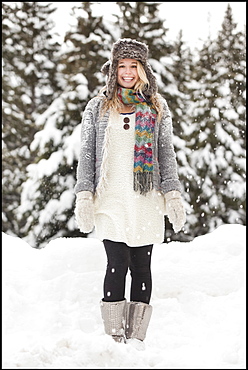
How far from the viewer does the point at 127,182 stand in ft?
10.1

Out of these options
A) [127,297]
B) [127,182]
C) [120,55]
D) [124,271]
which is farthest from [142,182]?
[127,297]

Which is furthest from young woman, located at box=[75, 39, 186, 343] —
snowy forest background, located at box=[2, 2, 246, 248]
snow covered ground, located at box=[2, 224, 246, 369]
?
snowy forest background, located at box=[2, 2, 246, 248]

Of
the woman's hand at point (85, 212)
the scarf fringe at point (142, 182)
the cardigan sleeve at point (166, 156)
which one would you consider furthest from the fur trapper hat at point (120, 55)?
the woman's hand at point (85, 212)

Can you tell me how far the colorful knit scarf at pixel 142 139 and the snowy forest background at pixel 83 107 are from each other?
5912 mm

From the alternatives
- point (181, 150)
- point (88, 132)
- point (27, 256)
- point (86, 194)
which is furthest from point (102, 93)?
point (181, 150)

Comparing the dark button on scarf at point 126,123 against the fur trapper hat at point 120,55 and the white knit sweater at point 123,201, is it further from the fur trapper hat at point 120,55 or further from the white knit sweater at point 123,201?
the fur trapper hat at point 120,55

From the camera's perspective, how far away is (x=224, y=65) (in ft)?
45.7

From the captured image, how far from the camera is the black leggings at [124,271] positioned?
117 inches

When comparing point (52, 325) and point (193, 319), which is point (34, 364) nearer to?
point (52, 325)

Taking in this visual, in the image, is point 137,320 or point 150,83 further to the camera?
point 150,83

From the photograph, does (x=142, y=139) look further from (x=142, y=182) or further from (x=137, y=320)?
(x=137, y=320)

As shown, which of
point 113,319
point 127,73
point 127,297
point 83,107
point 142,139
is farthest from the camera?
point 83,107

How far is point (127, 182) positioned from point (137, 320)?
0.94m

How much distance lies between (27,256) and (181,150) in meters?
6.00
